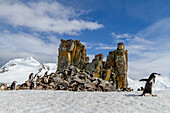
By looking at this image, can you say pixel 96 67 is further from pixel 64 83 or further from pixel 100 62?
pixel 64 83

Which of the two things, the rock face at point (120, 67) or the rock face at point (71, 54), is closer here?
the rock face at point (120, 67)

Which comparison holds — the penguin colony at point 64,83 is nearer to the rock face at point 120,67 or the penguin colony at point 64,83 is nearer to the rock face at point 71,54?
the rock face at point 71,54

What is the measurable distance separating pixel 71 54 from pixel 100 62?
17.6 meters

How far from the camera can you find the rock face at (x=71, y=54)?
73.6m

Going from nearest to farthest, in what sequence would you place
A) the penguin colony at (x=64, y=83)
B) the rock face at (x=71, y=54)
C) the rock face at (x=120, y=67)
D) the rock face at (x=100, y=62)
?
the penguin colony at (x=64, y=83)
the rock face at (x=100, y=62)
the rock face at (x=120, y=67)
the rock face at (x=71, y=54)

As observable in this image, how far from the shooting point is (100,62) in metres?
71.8

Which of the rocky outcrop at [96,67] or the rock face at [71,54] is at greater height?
the rock face at [71,54]

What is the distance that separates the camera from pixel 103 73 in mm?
71062

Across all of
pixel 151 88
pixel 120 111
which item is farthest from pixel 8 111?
Answer: pixel 151 88

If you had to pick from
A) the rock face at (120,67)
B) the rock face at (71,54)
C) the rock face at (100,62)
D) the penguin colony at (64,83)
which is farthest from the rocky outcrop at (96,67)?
the penguin colony at (64,83)

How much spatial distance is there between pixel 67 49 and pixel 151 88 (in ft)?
207

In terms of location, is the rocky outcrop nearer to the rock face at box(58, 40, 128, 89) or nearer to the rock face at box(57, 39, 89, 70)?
the rock face at box(58, 40, 128, 89)

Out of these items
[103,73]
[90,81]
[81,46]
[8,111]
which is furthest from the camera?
[81,46]

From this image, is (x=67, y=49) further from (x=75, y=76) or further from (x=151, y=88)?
(x=151, y=88)
